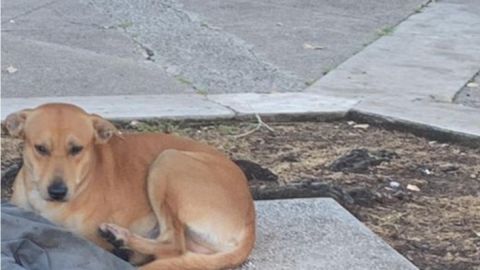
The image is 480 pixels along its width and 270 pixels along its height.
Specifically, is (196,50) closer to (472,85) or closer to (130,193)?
(472,85)

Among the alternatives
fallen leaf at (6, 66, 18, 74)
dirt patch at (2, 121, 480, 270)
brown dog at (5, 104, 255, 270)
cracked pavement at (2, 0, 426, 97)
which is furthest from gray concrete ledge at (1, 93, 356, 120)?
brown dog at (5, 104, 255, 270)

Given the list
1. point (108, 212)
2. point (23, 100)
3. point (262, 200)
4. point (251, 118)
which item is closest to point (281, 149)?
point (251, 118)

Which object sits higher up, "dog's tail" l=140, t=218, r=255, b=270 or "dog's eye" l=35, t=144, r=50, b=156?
"dog's eye" l=35, t=144, r=50, b=156

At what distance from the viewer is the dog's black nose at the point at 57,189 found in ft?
14.5

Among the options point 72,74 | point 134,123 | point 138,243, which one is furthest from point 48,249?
point 72,74

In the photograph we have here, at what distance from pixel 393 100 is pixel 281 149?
1.45 meters

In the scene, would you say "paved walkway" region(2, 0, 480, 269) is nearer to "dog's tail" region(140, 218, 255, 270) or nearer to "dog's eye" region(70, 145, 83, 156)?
"dog's tail" region(140, 218, 255, 270)

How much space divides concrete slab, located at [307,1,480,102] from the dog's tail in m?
3.33

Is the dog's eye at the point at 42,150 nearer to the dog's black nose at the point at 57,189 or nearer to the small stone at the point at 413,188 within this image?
the dog's black nose at the point at 57,189

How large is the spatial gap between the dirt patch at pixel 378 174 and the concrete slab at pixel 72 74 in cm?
98

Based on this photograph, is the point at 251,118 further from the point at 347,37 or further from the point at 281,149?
the point at 347,37

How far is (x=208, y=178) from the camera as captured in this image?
4766 millimetres

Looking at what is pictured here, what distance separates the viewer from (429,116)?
750cm

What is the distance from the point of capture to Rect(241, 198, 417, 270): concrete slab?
4.91 metres
